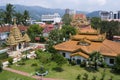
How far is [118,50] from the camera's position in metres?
52.6

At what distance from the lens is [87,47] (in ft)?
175

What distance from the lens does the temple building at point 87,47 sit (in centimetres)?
5056

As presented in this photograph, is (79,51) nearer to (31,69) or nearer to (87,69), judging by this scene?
(87,69)

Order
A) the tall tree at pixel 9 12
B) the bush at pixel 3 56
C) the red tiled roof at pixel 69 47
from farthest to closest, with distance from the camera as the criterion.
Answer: the tall tree at pixel 9 12
the bush at pixel 3 56
the red tiled roof at pixel 69 47

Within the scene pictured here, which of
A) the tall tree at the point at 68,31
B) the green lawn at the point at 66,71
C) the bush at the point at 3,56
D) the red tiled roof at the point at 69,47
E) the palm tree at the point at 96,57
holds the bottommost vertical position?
the green lawn at the point at 66,71

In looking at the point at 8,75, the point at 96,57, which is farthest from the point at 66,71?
the point at 8,75

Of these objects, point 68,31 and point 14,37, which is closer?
point 14,37

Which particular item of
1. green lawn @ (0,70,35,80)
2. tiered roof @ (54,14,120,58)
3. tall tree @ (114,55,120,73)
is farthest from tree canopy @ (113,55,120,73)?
green lawn @ (0,70,35,80)

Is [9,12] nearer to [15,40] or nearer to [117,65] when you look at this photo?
[15,40]

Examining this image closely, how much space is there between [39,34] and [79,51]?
3851cm

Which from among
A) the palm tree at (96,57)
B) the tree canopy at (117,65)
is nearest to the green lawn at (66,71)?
the tree canopy at (117,65)

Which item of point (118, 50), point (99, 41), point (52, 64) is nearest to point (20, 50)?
point (52, 64)

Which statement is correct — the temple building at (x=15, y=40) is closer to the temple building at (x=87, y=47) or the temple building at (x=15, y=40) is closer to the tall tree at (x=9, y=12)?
the temple building at (x=87, y=47)

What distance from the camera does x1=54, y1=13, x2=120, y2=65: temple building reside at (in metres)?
50.6
